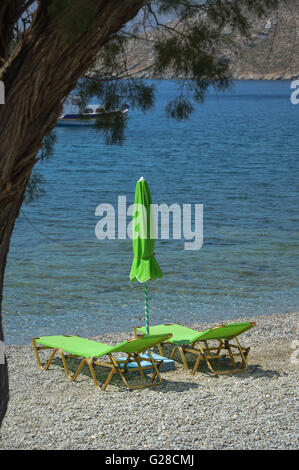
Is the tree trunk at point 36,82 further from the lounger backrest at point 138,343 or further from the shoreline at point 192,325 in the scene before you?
the shoreline at point 192,325

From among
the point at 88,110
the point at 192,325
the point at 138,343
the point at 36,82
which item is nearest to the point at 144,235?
the point at 138,343

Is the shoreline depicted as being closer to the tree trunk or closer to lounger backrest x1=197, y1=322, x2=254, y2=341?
lounger backrest x1=197, y1=322, x2=254, y2=341

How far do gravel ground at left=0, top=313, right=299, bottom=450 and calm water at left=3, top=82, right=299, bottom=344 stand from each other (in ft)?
4.94

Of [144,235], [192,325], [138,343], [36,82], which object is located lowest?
[192,325]

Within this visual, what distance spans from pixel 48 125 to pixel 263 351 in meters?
4.80

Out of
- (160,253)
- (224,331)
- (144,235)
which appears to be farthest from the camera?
(160,253)

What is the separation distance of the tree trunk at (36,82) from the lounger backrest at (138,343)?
2868 millimetres

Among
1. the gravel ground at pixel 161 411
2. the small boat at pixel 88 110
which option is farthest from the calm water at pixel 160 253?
the gravel ground at pixel 161 411

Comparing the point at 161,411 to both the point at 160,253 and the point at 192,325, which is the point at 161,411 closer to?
the point at 192,325

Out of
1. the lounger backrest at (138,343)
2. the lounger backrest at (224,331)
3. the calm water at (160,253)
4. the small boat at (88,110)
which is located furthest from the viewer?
the calm water at (160,253)

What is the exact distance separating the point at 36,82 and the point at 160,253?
11323 mm

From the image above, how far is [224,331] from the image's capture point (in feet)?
20.5

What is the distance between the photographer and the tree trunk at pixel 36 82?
3014 mm

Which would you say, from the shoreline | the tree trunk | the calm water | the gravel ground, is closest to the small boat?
the calm water
